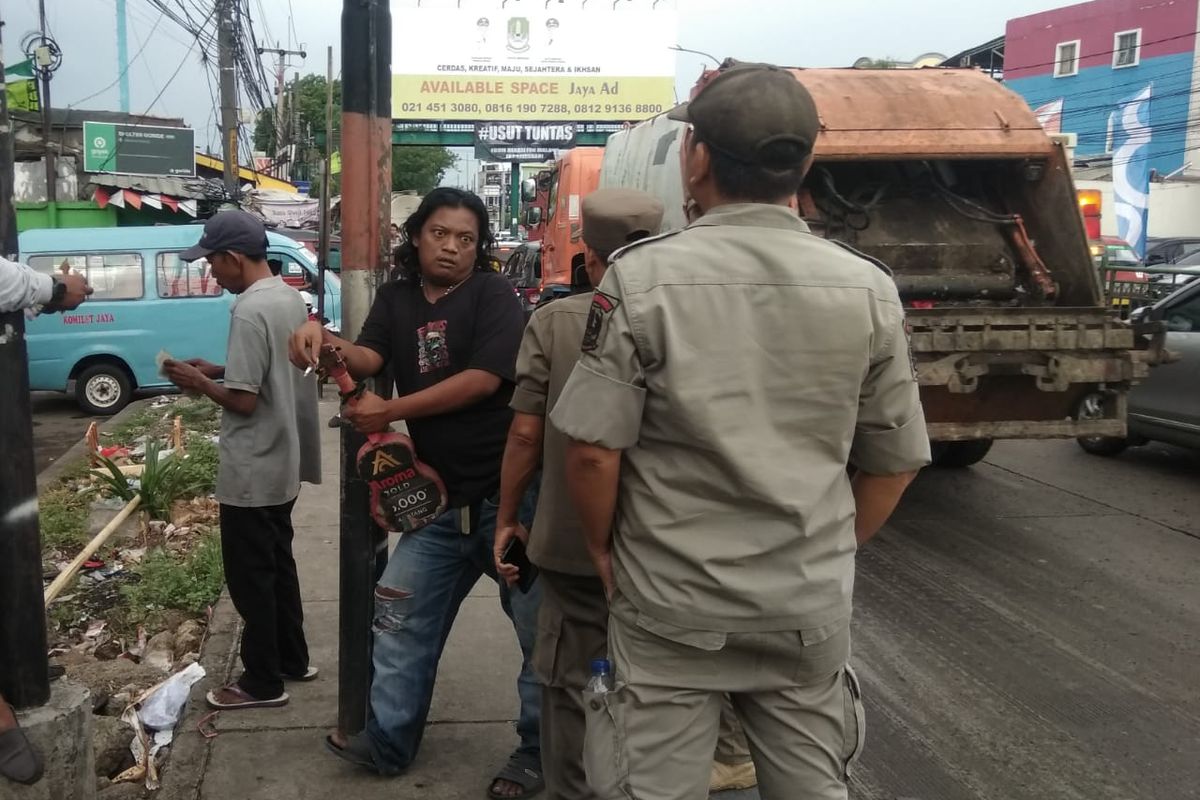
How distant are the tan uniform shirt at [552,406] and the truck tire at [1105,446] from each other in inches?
288

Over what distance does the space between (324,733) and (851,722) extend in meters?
2.29

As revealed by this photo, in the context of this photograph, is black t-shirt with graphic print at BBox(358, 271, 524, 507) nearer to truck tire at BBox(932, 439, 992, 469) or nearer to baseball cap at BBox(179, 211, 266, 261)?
baseball cap at BBox(179, 211, 266, 261)

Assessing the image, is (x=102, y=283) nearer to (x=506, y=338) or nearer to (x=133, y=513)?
(x=133, y=513)

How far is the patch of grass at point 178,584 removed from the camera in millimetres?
5180

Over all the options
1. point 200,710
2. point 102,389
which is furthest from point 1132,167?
point 200,710

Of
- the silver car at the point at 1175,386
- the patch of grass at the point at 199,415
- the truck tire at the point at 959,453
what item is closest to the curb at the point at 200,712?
the patch of grass at the point at 199,415

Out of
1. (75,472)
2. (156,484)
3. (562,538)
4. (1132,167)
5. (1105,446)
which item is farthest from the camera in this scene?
(1132,167)

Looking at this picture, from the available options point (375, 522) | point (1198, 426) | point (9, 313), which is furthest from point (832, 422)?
point (1198, 426)

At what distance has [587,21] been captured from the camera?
33.4 m

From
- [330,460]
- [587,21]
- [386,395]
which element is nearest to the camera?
[386,395]

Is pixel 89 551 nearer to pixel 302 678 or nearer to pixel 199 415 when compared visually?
pixel 302 678

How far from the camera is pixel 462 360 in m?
3.21

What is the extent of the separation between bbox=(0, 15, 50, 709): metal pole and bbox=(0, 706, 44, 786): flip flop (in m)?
0.12

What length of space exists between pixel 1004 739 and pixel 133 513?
525 centimetres
